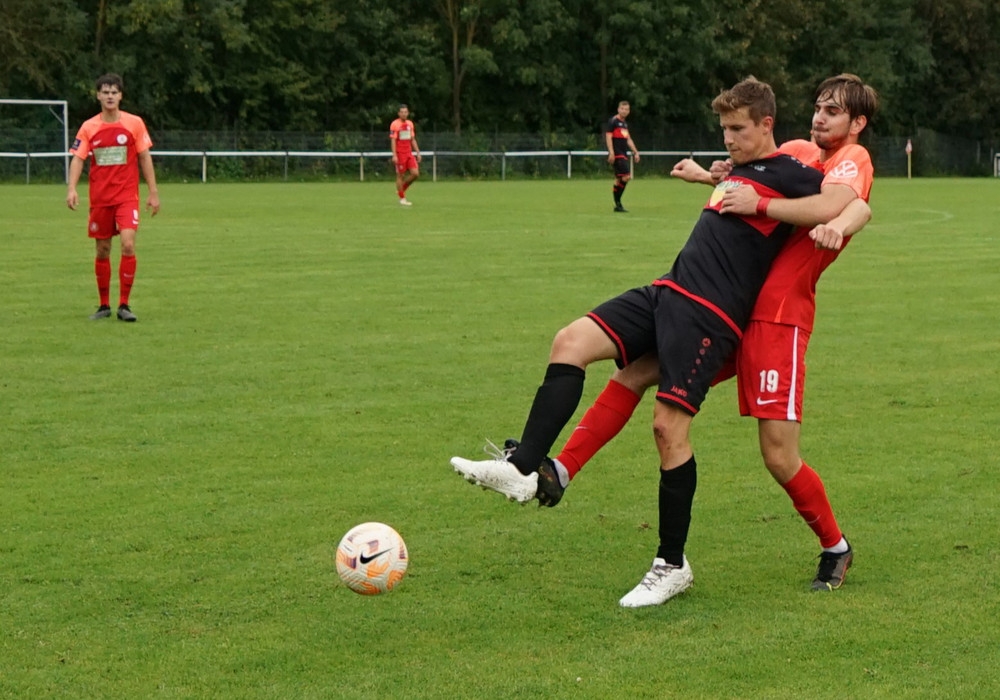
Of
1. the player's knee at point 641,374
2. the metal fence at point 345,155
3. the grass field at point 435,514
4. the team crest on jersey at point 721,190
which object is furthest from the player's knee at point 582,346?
the metal fence at point 345,155

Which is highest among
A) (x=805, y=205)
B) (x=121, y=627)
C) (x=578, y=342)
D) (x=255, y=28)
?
(x=255, y=28)

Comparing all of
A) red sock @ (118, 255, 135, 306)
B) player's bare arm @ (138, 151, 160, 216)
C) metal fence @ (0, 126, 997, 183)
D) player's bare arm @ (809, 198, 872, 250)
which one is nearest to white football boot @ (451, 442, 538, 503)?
player's bare arm @ (809, 198, 872, 250)

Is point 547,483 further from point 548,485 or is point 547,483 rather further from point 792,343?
point 792,343

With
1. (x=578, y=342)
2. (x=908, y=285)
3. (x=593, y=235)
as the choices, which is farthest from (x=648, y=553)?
(x=593, y=235)

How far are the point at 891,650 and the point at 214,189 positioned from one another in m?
34.1

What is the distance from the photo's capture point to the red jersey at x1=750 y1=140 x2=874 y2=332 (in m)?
4.95

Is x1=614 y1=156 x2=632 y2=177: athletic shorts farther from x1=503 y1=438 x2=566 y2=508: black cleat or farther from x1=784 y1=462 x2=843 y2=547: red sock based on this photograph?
x1=503 y1=438 x2=566 y2=508: black cleat

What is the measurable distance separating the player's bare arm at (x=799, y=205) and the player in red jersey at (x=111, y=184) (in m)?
8.13

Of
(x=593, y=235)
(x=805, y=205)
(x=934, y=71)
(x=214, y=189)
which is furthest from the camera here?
(x=934, y=71)

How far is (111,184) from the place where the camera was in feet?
40.0

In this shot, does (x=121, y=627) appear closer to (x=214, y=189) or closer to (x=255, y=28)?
(x=214, y=189)

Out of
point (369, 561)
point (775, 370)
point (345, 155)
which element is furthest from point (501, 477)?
point (345, 155)

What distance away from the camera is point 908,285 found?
47.3 ft

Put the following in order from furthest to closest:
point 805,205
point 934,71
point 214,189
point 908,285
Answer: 1. point 934,71
2. point 214,189
3. point 908,285
4. point 805,205
